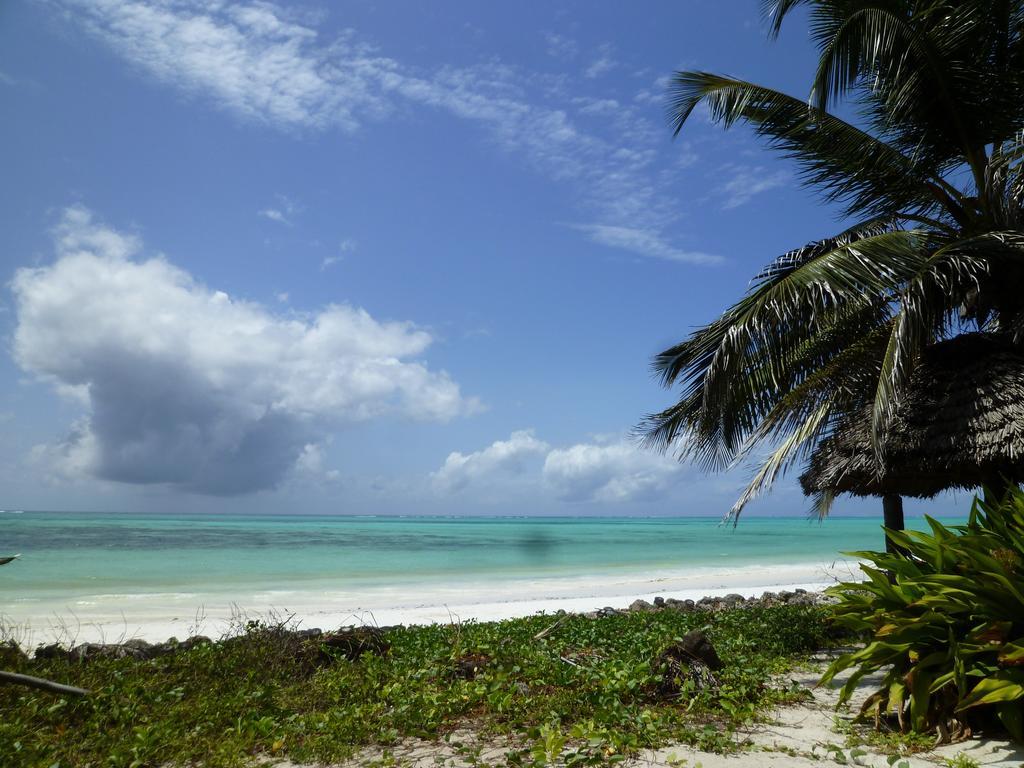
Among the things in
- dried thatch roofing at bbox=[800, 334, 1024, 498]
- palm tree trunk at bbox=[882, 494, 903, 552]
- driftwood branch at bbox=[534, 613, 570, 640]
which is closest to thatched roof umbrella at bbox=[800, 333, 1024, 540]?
dried thatch roofing at bbox=[800, 334, 1024, 498]

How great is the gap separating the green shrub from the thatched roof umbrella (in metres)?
2.30

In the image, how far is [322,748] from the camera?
13.0 feet

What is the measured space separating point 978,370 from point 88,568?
2189 centimetres

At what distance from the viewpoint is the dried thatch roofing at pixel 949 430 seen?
642cm

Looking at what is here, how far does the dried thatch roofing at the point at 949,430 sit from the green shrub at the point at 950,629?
7.50 ft

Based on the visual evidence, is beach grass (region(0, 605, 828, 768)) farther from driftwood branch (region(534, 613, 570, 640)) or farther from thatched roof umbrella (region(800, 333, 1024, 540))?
thatched roof umbrella (region(800, 333, 1024, 540))

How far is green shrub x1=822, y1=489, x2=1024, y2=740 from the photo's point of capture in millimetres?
3621

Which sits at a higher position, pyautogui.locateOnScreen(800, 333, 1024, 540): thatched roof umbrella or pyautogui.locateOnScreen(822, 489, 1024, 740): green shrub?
pyautogui.locateOnScreen(800, 333, 1024, 540): thatched roof umbrella

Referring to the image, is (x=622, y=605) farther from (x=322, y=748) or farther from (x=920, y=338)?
(x=322, y=748)

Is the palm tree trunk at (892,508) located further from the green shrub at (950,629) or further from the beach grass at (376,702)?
the green shrub at (950,629)

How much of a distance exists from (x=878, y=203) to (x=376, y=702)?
793 cm

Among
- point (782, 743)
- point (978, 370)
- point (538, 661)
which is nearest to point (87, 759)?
point (538, 661)

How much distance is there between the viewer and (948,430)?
675 cm

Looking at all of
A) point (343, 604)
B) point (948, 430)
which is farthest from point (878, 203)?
point (343, 604)
